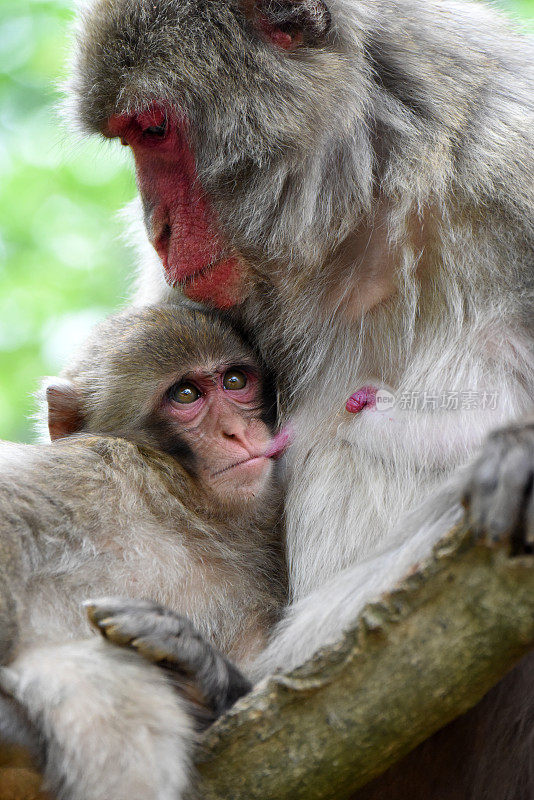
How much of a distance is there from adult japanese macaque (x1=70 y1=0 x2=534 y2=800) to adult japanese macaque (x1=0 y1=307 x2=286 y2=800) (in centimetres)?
19

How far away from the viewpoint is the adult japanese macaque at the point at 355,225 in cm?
283

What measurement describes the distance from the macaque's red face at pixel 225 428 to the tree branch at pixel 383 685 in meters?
1.01

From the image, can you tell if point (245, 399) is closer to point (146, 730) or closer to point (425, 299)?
point (425, 299)

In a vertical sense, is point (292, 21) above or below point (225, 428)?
above

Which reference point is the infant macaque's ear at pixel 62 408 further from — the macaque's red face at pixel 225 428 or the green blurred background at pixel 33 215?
the green blurred background at pixel 33 215

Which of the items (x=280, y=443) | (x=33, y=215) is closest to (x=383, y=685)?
(x=280, y=443)

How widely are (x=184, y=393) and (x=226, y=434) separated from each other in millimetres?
251

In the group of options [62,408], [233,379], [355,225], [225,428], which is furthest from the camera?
[62,408]

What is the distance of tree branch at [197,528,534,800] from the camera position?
1979 millimetres

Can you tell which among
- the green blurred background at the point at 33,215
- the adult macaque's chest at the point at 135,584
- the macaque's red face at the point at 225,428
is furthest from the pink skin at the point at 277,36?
the green blurred background at the point at 33,215

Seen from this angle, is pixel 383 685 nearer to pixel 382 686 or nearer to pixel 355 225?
pixel 382 686

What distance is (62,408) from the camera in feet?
11.8

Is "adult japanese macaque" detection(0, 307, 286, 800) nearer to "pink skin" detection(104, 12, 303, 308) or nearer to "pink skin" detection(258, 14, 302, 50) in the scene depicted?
"pink skin" detection(104, 12, 303, 308)

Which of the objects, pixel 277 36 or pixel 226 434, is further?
pixel 226 434
